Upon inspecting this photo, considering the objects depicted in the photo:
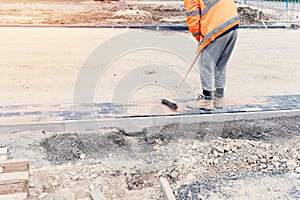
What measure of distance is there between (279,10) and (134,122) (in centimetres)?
1351

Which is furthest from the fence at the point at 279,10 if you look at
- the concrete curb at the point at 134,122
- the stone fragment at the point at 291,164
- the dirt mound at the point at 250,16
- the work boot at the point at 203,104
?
the stone fragment at the point at 291,164

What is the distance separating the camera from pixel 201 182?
339 centimetres

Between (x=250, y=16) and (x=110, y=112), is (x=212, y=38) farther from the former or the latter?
(x=250, y=16)

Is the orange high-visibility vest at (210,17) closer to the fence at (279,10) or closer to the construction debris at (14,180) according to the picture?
the construction debris at (14,180)

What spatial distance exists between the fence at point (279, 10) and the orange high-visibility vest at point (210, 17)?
1028 cm

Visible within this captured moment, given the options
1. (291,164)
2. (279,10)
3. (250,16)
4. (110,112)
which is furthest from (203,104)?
(279,10)

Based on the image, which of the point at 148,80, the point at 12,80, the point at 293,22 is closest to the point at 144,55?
the point at 148,80

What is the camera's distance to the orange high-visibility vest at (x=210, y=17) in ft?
15.7

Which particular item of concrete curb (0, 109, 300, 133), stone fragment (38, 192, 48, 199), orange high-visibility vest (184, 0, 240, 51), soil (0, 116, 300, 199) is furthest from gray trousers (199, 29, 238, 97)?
stone fragment (38, 192, 48, 199)

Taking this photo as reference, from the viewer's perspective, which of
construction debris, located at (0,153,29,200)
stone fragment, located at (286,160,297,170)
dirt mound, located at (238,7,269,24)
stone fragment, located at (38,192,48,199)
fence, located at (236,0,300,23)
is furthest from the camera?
fence, located at (236,0,300,23)

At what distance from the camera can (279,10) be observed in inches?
648

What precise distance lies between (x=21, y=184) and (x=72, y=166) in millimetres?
734

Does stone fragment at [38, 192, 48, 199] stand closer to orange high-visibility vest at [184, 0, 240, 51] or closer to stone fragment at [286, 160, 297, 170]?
stone fragment at [286, 160, 297, 170]

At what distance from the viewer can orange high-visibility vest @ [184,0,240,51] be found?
188 inches
